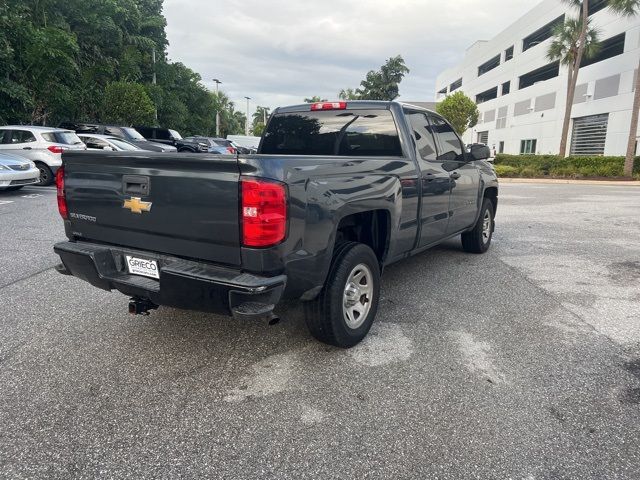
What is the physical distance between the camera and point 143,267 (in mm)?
3076

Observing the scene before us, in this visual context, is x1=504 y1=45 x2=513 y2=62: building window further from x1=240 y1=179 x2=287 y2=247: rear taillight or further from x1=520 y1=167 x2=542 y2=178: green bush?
x1=240 y1=179 x2=287 y2=247: rear taillight

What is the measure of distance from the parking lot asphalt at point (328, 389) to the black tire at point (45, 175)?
9.22 meters

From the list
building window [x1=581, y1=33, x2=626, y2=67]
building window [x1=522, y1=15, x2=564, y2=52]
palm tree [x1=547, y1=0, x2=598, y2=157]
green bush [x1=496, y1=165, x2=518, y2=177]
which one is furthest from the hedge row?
building window [x1=522, y1=15, x2=564, y2=52]

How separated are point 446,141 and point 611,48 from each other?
1254 inches

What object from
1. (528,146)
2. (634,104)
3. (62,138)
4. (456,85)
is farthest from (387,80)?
(62,138)

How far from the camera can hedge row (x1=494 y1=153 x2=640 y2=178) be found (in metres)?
24.8

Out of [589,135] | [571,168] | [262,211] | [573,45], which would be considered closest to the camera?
[262,211]

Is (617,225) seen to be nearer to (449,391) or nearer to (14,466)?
(449,391)

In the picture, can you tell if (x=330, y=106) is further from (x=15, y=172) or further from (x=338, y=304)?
(x=15, y=172)

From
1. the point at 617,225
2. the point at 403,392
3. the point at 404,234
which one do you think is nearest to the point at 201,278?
the point at 403,392

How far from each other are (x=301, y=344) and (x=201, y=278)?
45.9 inches

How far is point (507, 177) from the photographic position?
25562 mm

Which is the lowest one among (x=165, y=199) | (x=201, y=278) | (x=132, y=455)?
(x=132, y=455)

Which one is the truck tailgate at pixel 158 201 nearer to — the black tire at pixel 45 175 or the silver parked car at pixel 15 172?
the silver parked car at pixel 15 172
